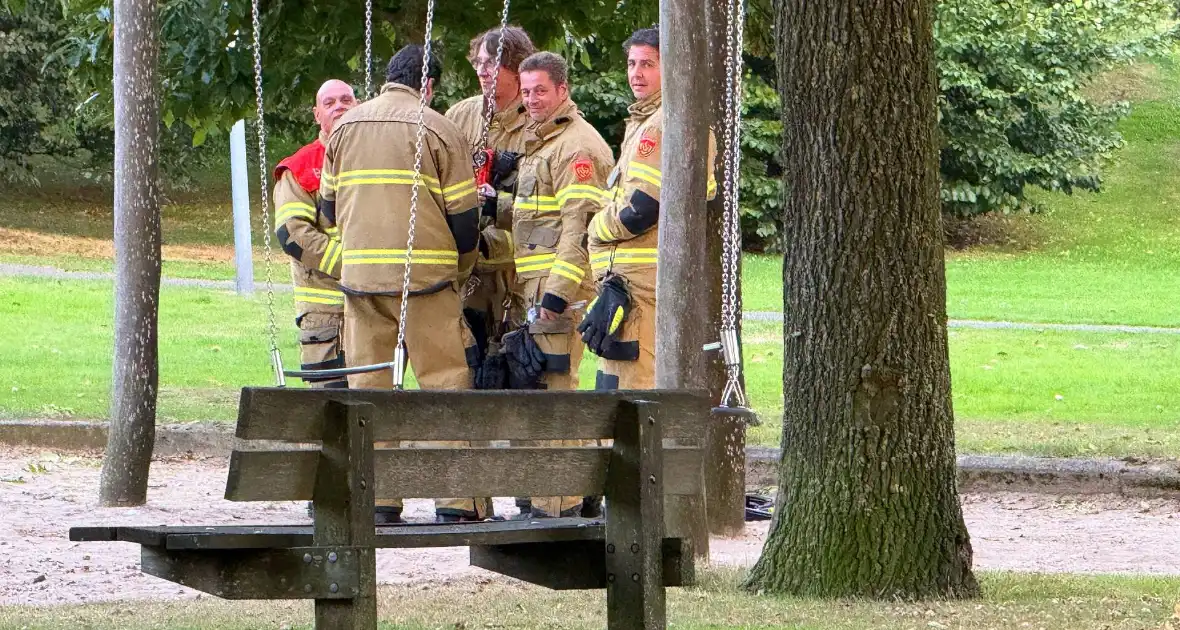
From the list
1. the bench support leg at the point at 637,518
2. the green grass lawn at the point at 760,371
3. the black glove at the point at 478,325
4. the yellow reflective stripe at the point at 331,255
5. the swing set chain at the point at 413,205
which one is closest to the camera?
the bench support leg at the point at 637,518

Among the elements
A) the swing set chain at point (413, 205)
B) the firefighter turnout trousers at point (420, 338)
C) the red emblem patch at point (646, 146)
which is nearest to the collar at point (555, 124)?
the red emblem patch at point (646, 146)

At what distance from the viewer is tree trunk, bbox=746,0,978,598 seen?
6031 mm

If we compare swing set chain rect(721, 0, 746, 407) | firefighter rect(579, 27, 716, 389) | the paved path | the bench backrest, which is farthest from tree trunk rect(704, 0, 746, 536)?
the paved path

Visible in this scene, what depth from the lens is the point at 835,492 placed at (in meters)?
6.17

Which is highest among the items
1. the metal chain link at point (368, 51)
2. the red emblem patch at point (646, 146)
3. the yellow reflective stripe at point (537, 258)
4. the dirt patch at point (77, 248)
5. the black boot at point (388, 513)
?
the dirt patch at point (77, 248)

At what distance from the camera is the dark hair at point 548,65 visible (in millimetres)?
7625

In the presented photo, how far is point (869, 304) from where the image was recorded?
19.9ft

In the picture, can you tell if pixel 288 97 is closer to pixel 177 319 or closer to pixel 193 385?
pixel 193 385

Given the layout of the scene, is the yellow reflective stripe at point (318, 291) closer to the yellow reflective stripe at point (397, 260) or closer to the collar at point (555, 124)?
the yellow reflective stripe at point (397, 260)

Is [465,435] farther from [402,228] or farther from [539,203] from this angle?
[539,203]

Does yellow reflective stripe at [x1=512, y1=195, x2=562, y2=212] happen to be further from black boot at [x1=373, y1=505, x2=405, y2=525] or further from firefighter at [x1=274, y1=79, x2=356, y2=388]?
black boot at [x1=373, y1=505, x2=405, y2=525]

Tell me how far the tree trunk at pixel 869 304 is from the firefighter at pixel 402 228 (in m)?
1.75

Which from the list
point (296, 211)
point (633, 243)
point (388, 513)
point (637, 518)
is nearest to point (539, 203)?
point (633, 243)

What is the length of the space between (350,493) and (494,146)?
13.6 feet
